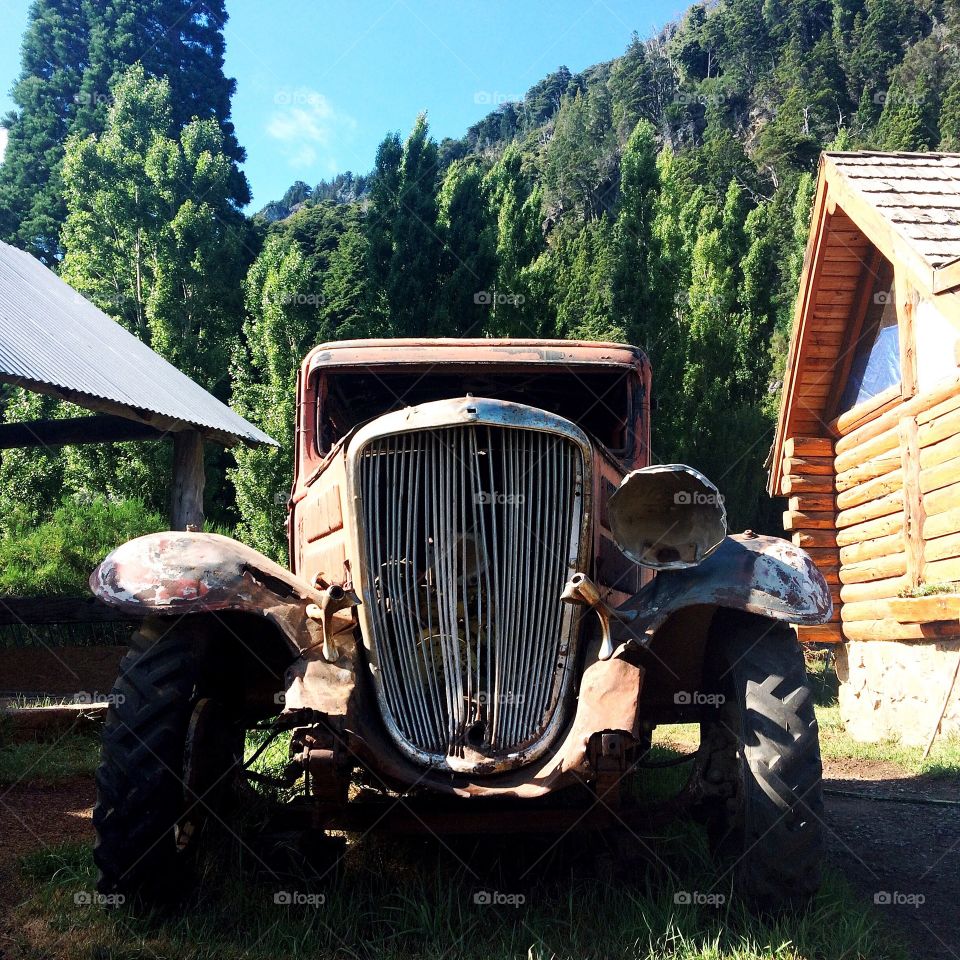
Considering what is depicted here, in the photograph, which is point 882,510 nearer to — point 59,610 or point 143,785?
point 143,785

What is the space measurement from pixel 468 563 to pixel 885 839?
3.08 metres

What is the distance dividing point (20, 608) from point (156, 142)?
1919 cm

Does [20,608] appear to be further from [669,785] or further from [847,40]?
[847,40]

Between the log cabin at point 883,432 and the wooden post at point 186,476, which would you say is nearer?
the log cabin at point 883,432

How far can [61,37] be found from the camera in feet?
120

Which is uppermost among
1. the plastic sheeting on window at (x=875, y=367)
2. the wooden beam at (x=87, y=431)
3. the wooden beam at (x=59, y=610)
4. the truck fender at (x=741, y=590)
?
the plastic sheeting on window at (x=875, y=367)

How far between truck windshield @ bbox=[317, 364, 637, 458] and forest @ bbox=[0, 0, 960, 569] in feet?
37.5

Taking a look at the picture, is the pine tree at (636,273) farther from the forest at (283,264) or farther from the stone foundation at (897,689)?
the stone foundation at (897,689)

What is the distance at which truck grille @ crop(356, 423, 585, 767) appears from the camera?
3715 millimetres

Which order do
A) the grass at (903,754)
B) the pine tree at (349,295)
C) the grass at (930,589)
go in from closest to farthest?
the grass at (903,754) < the grass at (930,589) < the pine tree at (349,295)

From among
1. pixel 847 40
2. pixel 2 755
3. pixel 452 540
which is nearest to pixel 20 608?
pixel 2 755

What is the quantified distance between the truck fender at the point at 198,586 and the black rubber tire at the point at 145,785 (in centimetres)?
28

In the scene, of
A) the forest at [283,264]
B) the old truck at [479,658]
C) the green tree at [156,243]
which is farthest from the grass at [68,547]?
the old truck at [479,658]

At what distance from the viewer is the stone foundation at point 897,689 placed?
332 inches
